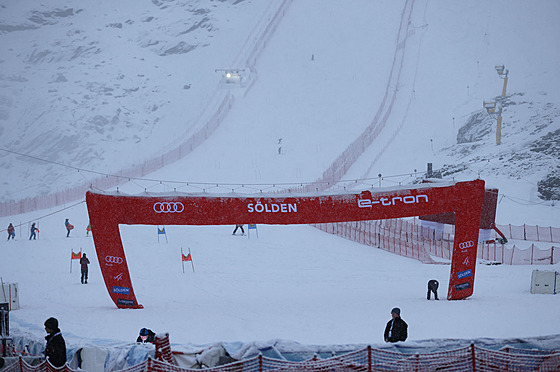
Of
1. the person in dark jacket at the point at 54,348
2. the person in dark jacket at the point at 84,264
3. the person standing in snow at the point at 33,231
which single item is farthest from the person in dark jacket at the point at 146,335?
the person standing in snow at the point at 33,231

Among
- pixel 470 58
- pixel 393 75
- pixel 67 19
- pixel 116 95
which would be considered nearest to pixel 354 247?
pixel 393 75

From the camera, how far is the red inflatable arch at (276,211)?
51.7 feet

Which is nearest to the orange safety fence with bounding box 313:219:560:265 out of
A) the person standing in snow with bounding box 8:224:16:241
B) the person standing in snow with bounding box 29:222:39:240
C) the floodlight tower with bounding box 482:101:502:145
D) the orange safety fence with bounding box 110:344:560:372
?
the floodlight tower with bounding box 482:101:502:145

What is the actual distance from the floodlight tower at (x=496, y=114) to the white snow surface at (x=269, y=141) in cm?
67

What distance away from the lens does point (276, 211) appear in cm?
1611

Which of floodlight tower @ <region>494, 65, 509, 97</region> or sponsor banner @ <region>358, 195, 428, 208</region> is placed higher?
floodlight tower @ <region>494, 65, 509, 97</region>

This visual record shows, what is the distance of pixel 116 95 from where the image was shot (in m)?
60.5

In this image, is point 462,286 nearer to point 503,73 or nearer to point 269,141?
point 269,141

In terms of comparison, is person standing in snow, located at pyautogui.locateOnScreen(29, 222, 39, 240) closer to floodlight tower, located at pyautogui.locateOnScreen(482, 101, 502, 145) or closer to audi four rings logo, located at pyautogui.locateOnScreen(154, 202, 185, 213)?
audi four rings logo, located at pyautogui.locateOnScreen(154, 202, 185, 213)

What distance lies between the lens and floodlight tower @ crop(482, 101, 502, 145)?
40156 millimetres

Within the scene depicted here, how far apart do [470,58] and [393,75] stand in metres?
7.64

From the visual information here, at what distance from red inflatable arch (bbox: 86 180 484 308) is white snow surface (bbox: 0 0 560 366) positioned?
3.36ft

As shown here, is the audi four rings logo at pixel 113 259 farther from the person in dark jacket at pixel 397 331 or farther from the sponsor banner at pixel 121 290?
the person in dark jacket at pixel 397 331

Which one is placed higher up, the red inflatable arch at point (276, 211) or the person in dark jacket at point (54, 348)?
the red inflatable arch at point (276, 211)
